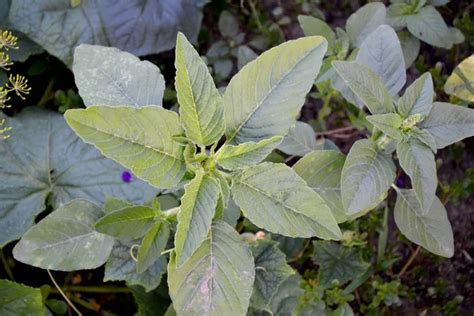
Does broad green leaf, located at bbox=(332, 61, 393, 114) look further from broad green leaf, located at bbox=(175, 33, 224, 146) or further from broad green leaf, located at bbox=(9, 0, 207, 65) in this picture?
broad green leaf, located at bbox=(9, 0, 207, 65)

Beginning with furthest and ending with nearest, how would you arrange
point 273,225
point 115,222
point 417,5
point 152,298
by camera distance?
point 417,5
point 152,298
point 115,222
point 273,225

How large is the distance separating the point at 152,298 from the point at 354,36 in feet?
2.49

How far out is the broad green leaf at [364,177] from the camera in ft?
3.41

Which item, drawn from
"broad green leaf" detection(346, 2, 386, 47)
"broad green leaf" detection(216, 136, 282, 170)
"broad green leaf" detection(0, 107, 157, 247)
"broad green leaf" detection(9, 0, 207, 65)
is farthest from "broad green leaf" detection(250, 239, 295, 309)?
"broad green leaf" detection(9, 0, 207, 65)

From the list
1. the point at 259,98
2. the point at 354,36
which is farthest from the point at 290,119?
the point at 354,36

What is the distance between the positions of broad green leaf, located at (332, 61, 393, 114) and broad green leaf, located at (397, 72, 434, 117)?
0.04 metres

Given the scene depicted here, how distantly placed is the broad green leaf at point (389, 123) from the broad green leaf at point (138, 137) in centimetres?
34

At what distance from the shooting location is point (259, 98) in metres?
0.92

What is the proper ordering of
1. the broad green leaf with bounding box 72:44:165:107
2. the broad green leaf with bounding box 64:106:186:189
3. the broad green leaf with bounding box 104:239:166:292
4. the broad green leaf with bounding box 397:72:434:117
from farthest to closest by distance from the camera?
the broad green leaf with bounding box 104:239:166:292 < the broad green leaf with bounding box 397:72:434:117 < the broad green leaf with bounding box 72:44:165:107 < the broad green leaf with bounding box 64:106:186:189

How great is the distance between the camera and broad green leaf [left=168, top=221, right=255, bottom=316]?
92 centimetres

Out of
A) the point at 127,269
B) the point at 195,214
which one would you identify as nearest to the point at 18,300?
the point at 127,269

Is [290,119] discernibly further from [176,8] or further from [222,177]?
[176,8]

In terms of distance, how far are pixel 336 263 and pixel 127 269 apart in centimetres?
55

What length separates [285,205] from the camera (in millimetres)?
905
